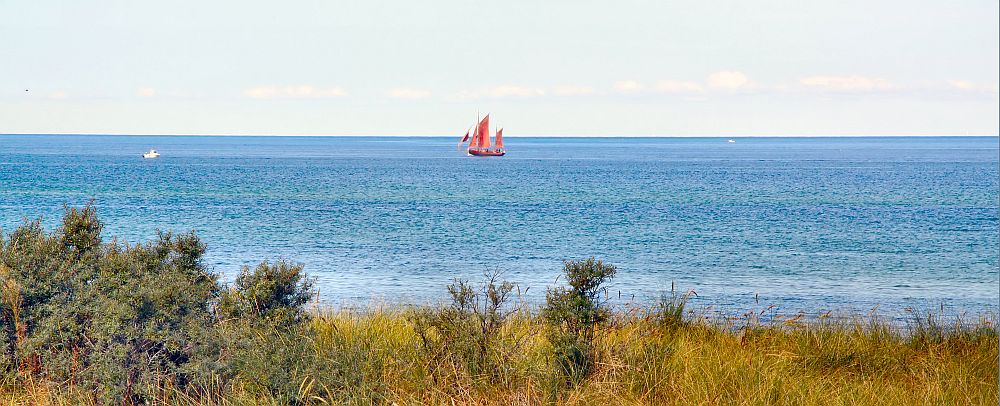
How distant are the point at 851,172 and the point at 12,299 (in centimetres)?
A: 10282

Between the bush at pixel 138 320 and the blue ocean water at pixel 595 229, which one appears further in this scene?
the blue ocean water at pixel 595 229

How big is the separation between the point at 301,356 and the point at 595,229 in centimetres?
3634

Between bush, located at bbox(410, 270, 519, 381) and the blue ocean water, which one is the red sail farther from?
bush, located at bbox(410, 270, 519, 381)

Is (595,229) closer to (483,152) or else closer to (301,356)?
(301,356)

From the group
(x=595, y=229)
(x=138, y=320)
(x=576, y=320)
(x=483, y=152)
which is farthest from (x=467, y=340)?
(x=483, y=152)

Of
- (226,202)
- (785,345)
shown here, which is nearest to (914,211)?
(226,202)

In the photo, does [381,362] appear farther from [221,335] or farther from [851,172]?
[851,172]

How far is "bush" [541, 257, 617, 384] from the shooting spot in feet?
20.4

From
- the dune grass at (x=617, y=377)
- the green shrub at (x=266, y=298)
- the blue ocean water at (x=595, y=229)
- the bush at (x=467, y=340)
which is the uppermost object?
the green shrub at (x=266, y=298)

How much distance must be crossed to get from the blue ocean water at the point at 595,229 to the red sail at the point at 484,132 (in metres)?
55.3

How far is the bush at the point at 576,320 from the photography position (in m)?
6.23

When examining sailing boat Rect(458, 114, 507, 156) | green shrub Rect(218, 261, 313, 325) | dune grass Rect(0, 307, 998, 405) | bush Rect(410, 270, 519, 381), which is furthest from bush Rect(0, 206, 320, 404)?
sailing boat Rect(458, 114, 507, 156)

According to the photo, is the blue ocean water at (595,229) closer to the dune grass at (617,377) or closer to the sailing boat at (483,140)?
Result: the dune grass at (617,377)

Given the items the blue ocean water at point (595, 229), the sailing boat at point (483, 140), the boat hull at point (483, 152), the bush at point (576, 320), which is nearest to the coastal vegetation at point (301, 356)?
the bush at point (576, 320)
